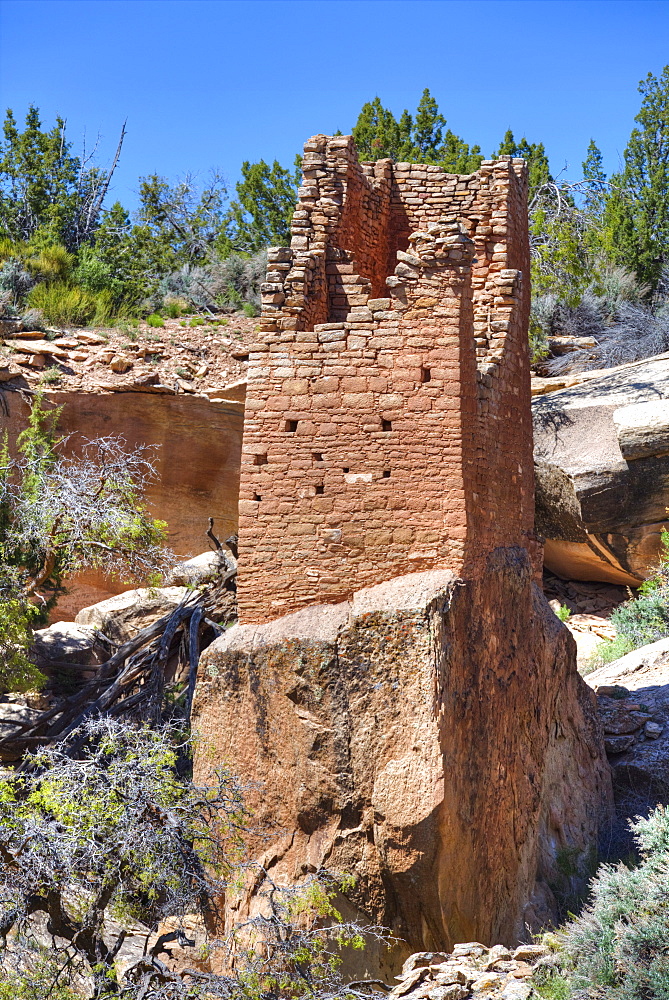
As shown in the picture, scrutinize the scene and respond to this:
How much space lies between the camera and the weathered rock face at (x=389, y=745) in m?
7.60

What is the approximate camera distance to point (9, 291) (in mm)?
18219

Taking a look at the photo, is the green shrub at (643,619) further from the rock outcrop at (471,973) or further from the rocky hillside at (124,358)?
the rock outcrop at (471,973)

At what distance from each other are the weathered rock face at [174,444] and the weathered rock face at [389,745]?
901 centimetres

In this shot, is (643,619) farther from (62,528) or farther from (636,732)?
(62,528)

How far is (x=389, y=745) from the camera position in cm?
768

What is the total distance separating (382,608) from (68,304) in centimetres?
1240

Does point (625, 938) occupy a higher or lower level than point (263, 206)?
lower

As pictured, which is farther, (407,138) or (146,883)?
(407,138)

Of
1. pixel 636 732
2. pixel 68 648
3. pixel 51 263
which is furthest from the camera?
pixel 51 263

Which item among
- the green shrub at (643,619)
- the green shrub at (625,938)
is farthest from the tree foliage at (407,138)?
the green shrub at (625,938)

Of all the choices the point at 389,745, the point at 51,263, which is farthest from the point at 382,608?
the point at 51,263

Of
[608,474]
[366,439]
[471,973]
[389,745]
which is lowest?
[471,973]

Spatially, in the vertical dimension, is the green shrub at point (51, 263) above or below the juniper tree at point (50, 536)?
above

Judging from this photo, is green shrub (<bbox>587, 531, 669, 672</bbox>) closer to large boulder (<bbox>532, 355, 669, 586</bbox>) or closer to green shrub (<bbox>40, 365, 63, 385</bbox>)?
large boulder (<bbox>532, 355, 669, 586</bbox>)
